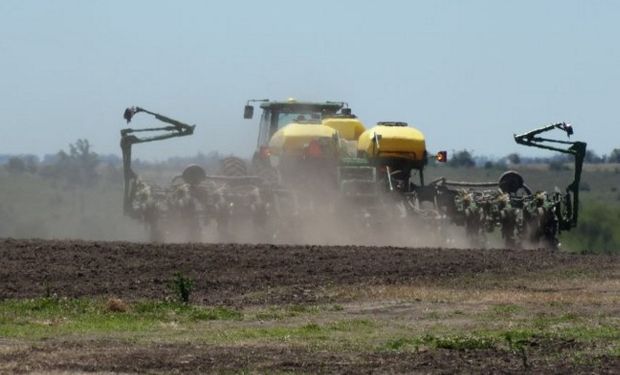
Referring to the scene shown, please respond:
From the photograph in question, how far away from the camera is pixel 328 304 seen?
20219 mm

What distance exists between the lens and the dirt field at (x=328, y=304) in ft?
47.2

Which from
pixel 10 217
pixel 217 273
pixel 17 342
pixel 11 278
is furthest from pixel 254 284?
pixel 10 217

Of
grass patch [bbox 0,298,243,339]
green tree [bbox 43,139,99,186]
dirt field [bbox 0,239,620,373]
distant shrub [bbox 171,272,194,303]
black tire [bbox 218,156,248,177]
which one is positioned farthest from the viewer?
green tree [bbox 43,139,99,186]

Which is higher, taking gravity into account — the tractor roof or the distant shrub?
the tractor roof

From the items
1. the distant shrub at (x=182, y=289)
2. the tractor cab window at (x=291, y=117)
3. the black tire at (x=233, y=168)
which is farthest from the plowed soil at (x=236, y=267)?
the tractor cab window at (x=291, y=117)

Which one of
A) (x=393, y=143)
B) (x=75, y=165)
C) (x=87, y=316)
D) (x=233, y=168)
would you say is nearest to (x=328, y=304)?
(x=87, y=316)

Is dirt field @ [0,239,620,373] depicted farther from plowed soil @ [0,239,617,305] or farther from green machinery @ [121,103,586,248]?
green machinery @ [121,103,586,248]

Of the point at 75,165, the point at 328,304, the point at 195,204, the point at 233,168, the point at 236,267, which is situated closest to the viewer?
the point at 328,304

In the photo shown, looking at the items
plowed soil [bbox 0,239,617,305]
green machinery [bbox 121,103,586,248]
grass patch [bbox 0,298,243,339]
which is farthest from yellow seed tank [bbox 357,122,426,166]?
grass patch [bbox 0,298,243,339]

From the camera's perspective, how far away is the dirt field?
47.2ft

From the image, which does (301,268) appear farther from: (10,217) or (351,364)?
(10,217)

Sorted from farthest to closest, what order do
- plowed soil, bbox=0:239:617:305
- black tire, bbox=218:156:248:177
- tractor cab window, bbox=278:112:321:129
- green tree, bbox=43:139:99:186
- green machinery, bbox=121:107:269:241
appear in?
green tree, bbox=43:139:99:186
tractor cab window, bbox=278:112:321:129
black tire, bbox=218:156:248:177
green machinery, bbox=121:107:269:241
plowed soil, bbox=0:239:617:305

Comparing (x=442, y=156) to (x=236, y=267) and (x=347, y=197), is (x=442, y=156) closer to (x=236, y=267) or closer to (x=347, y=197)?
(x=347, y=197)

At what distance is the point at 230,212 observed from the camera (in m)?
33.2
